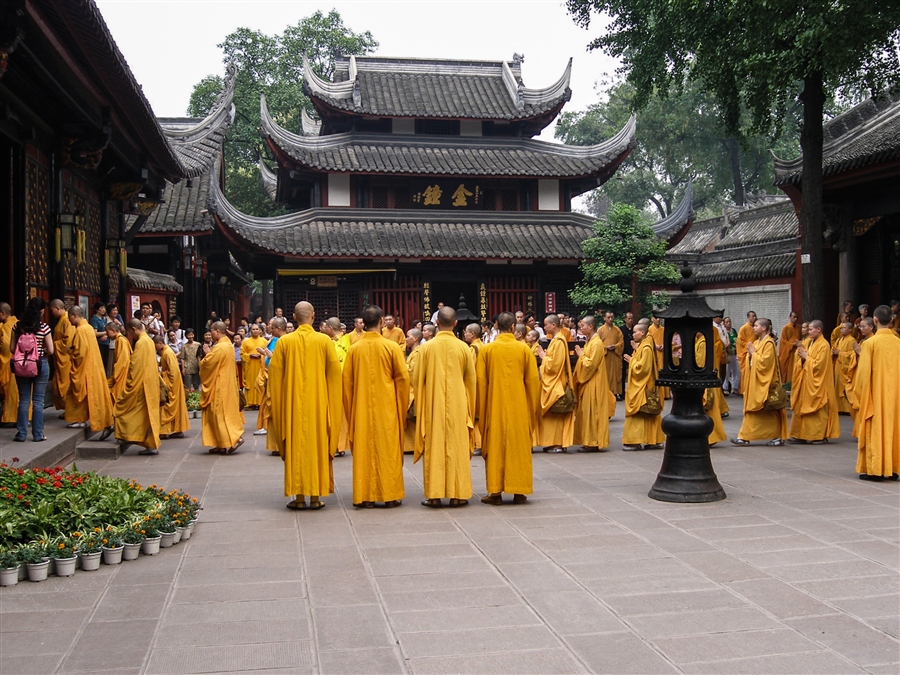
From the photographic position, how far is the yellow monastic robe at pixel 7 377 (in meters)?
9.23

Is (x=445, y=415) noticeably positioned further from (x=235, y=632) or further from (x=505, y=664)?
(x=505, y=664)

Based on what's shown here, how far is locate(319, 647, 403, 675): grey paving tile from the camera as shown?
12.3 ft

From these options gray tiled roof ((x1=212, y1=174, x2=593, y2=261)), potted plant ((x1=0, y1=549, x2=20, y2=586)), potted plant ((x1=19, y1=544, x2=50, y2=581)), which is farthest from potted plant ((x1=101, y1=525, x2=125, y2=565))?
gray tiled roof ((x1=212, y1=174, x2=593, y2=261))

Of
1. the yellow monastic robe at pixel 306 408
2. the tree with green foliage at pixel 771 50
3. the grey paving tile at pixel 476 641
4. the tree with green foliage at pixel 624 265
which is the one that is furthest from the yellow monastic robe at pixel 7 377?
the tree with green foliage at pixel 624 265

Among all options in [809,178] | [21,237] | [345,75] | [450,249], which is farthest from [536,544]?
[345,75]

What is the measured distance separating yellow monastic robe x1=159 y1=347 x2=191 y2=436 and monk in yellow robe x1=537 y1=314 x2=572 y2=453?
15.3 ft

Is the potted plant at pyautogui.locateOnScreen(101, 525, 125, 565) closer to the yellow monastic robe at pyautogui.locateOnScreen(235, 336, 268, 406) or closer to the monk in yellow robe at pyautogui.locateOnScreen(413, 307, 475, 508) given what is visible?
the monk in yellow robe at pyautogui.locateOnScreen(413, 307, 475, 508)

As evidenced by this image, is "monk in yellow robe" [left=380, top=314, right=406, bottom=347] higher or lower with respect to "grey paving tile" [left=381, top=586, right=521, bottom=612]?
higher

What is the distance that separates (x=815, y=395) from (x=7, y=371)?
30.3 ft

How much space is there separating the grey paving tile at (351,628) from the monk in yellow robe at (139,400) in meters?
5.97

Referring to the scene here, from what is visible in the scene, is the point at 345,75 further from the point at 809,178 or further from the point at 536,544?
the point at 536,544

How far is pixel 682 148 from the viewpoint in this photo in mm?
38781

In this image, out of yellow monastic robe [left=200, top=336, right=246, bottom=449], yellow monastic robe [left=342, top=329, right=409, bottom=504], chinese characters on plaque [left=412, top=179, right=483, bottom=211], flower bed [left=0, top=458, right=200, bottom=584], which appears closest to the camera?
flower bed [left=0, top=458, right=200, bottom=584]

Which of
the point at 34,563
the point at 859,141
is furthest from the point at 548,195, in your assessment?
the point at 34,563
